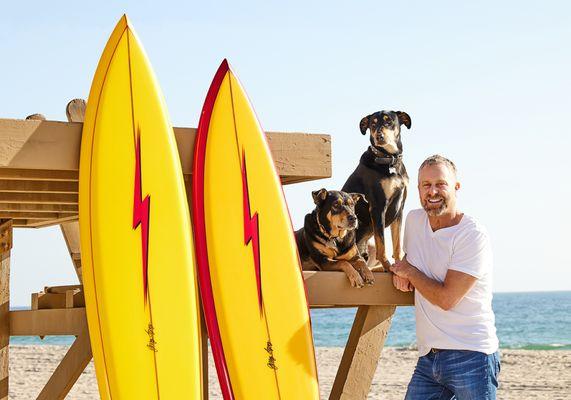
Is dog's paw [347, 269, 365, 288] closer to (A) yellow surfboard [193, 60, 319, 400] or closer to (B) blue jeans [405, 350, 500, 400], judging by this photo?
(A) yellow surfboard [193, 60, 319, 400]

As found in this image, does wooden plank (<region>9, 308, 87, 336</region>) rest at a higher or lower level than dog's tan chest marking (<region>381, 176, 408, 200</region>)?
lower

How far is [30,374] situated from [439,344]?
558 inches

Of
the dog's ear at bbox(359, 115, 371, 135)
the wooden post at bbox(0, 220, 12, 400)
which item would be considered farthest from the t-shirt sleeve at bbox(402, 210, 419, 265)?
the wooden post at bbox(0, 220, 12, 400)

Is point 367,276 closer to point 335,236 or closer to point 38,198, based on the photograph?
point 335,236

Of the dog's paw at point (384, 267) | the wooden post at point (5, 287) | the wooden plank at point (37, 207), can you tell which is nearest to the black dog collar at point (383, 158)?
the dog's paw at point (384, 267)

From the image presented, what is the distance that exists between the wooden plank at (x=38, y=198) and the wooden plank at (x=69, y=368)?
2.96 feet

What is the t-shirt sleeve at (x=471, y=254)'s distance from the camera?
3.65 meters

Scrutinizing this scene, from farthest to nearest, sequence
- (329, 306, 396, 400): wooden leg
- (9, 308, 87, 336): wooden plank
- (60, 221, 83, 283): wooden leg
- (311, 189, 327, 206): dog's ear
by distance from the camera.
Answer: (60, 221, 83, 283): wooden leg, (9, 308, 87, 336): wooden plank, (329, 306, 396, 400): wooden leg, (311, 189, 327, 206): dog's ear

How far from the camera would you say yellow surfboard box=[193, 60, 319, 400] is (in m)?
4.01

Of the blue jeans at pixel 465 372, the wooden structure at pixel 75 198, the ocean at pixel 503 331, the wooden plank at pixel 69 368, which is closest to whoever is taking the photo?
the blue jeans at pixel 465 372

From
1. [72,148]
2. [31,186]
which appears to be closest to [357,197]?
[72,148]

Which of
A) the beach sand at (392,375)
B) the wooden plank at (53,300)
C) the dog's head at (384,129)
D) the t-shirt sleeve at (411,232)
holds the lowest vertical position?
the beach sand at (392,375)

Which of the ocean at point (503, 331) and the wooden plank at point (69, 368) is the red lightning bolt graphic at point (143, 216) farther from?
the ocean at point (503, 331)

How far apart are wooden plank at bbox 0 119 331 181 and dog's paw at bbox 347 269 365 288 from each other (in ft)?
1.65
